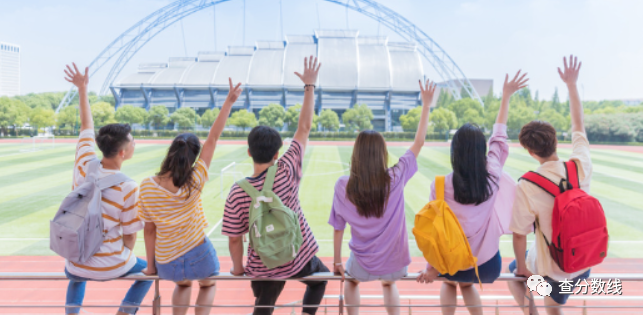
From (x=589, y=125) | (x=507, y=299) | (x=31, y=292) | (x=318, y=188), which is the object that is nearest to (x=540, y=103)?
(x=589, y=125)

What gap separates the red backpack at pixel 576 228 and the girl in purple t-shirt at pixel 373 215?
2.43 ft

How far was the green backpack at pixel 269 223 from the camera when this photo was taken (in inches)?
76.7

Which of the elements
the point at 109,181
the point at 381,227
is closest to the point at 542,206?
the point at 381,227

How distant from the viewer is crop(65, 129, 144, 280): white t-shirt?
212cm

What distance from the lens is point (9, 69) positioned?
1720 inches

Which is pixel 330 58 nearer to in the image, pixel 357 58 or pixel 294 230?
pixel 357 58

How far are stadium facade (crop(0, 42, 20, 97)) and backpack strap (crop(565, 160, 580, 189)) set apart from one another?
52307 mm

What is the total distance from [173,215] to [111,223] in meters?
0.33

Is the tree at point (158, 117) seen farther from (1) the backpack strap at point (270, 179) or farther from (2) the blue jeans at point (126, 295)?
(1) the backpack strap at point (270, 179)

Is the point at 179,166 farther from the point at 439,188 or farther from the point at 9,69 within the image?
the point at 9,69

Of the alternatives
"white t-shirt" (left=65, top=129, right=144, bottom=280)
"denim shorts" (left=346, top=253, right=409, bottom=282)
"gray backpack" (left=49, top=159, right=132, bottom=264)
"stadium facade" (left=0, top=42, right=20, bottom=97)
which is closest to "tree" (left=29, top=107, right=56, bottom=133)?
"stadium facade" (left=0, top=42, right=20, bottom=97)

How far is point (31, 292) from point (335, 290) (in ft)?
17.3

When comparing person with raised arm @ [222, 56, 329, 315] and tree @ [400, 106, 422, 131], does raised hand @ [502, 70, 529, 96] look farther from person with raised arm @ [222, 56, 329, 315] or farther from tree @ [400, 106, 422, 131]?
tree @ [400, 106, 422, 131]

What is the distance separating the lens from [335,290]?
23.6ft
